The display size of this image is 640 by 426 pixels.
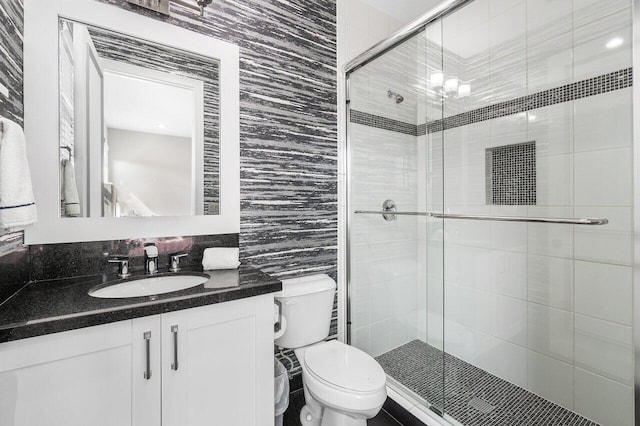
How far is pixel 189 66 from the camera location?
5.00 ft

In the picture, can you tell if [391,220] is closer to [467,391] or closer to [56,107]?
[467,391]

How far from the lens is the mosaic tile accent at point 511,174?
159 cm

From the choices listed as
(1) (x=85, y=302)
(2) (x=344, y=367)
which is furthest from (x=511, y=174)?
(1) (x=85, y=302)

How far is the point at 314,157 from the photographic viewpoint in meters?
1.93

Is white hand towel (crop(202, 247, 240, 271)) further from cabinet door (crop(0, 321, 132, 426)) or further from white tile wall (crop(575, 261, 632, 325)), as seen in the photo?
white tile wall (crop(575, 261, 632, 325))

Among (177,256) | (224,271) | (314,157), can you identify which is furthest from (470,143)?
(177,256)

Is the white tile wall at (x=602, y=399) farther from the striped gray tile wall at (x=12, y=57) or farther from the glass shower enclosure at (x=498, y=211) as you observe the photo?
the striped gray tile wall at (x=12, y=57)

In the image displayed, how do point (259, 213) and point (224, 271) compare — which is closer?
point (224, 271)

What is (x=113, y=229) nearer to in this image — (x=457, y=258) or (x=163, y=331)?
(x=163, y=331)

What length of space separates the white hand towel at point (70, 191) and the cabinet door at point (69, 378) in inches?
24.5

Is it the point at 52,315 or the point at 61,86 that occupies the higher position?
the point at 61,86

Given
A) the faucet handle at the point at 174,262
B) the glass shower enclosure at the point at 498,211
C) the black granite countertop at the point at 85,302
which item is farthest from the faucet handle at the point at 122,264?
the glass shower enclosure at the point at 498,211

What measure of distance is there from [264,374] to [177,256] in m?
0.68

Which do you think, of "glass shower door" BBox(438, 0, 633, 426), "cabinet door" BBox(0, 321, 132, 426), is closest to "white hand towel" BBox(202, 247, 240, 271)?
"cabinet door" BBox(0, 321, 132, 426)
